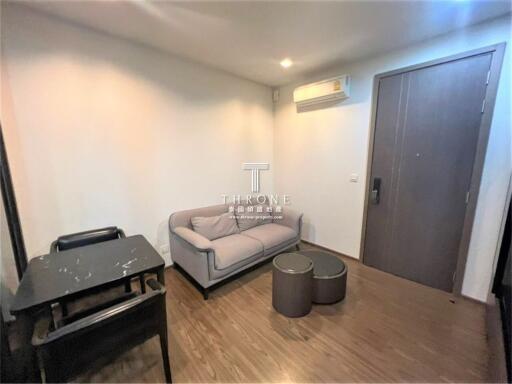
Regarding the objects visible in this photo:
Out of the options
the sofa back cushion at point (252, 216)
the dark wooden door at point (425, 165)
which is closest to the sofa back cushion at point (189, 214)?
the sofa back cushion at point (252, 216)

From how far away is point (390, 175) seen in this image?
8.39 feet

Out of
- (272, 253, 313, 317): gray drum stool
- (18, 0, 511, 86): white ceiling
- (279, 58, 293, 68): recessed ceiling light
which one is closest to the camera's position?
(18, 0, 511, 86): white ceiling

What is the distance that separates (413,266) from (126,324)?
279 centimetres

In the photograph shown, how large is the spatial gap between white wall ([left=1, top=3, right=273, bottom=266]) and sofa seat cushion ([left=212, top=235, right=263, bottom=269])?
73 centimetres

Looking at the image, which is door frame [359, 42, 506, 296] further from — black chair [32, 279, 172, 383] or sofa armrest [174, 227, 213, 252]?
black chair [32, 279, 172, 383]

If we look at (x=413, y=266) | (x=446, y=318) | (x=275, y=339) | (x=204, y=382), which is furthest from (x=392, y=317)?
(x=204, y=382)

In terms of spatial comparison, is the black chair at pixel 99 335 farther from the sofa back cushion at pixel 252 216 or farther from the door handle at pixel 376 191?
the door handle at pixel 376 191

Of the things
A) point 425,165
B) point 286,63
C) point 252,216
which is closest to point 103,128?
point 252,216

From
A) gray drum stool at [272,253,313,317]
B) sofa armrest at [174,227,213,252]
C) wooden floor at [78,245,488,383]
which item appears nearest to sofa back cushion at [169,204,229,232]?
sofa armrest at [174,227,213,252]

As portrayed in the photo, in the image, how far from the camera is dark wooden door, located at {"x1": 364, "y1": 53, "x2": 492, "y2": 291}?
6.79 ft

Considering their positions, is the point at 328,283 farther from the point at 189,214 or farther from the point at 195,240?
the point at 189,214

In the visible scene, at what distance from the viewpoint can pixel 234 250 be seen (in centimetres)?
242

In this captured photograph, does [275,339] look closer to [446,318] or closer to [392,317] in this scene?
[392,317]

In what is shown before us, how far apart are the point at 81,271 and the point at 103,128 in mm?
1411
